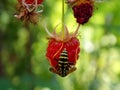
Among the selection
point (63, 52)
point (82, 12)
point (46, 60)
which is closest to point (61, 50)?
point (63, 52)

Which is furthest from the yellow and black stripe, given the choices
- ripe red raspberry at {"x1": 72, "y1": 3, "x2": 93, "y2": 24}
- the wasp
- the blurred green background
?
the blurred green background

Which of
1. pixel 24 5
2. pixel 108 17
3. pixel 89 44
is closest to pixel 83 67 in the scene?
pixel 89 44

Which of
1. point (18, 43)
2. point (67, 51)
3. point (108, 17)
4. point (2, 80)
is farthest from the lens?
point (18, 43)

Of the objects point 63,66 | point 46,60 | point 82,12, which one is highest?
point 82,12

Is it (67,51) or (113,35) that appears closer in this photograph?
(67,51)

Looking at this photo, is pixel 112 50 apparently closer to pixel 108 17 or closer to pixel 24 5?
pixel 108 17

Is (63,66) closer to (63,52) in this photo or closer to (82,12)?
(63,52)

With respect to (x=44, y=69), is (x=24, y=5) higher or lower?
higher
